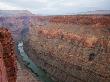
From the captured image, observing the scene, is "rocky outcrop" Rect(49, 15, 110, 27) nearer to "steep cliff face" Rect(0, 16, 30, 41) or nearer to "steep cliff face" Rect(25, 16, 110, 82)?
"steep cliff face" Rect(25, 16, 110, 82)

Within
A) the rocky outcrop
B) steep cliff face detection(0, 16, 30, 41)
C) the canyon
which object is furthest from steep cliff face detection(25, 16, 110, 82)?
steep cliff face detection(0, 16, 30, 41)

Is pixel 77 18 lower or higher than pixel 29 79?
higher

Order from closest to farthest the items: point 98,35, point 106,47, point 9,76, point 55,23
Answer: point 9,76 < point 106,47 < point 98,35 < point 55,23

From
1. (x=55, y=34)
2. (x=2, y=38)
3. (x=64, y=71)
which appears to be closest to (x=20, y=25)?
(x=55, y=34)

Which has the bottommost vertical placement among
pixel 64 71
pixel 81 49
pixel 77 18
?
pixel 64 71

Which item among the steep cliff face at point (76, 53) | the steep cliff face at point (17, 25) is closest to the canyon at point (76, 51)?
the steep cliff face at point (76, 53)

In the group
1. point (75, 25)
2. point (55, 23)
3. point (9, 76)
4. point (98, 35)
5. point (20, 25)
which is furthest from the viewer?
point (20, 25)

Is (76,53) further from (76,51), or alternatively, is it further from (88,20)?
(88,20)

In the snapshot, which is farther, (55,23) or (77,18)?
(55,23)

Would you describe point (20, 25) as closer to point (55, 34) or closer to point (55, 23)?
point (55, 23)
